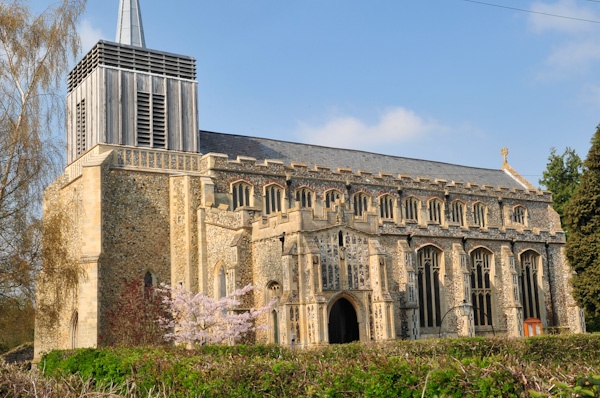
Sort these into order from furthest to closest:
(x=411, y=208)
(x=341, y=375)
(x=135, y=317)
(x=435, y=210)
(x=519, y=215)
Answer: (x=519, y=215) < (x=435, y=210) < (x=411, y=208) < (x=135, y=317) < (x=341, y=375)

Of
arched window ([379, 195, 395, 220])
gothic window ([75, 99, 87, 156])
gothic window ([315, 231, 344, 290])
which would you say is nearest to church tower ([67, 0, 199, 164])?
gothic window ([75, 99, 87, 156])

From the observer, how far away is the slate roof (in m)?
36.2

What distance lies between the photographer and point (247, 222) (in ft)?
94.6

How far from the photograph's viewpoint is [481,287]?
36719mm

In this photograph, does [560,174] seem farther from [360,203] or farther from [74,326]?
[74,326]

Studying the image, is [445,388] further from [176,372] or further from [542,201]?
[542,201]

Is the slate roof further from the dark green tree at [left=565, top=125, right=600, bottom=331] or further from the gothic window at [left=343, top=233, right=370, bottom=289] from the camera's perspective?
the dark green tree at [left=565, top=125, right=600, bottom=331]

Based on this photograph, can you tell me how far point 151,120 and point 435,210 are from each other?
16666 mm

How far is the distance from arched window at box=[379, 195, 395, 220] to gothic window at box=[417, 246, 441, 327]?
10.6 ft

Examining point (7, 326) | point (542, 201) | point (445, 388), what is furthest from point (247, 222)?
point (542, 201)

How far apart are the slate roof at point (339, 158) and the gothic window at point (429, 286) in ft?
22.3

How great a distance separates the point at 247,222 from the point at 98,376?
15.5m

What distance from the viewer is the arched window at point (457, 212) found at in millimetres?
40375

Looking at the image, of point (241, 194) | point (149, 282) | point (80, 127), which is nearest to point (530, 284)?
point (241, 194)
